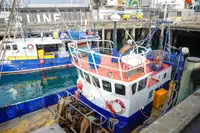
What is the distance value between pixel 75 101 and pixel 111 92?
8.90ft

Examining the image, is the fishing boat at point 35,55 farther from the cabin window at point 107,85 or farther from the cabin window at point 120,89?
the cabin window at point 120,89

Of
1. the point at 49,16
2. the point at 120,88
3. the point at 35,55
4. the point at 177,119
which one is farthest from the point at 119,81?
the point at 49,16

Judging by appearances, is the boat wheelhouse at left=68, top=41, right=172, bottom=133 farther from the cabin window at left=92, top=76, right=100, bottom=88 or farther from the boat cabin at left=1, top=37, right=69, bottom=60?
the boat cabin at left=1, top=37, right=69, bottom=60

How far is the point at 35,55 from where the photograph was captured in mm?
20953

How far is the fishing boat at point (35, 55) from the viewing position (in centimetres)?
1990

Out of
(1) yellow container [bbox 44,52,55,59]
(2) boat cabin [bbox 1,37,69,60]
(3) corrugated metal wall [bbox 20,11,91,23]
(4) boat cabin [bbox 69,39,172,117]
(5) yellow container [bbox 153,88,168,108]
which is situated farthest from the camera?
(3) corrugated metal wall [bbox 20,11,91,23]

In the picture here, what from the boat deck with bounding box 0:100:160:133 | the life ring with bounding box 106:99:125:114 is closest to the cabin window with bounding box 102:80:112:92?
the life ring with bounding box 106:99:125:114

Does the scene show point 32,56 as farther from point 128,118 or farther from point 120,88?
point 128,118

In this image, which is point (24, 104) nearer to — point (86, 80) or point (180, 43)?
point (86, 80)

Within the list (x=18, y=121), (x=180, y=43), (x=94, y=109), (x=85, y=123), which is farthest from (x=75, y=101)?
(x=180, y=43)

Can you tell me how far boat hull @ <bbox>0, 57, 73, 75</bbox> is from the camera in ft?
64.6

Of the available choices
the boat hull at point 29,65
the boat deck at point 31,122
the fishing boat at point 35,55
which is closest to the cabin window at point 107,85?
the boat deck at point 31,122

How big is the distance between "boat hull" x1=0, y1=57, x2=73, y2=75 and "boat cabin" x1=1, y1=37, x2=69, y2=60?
23.4 inches

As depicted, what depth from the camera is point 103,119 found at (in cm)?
765
